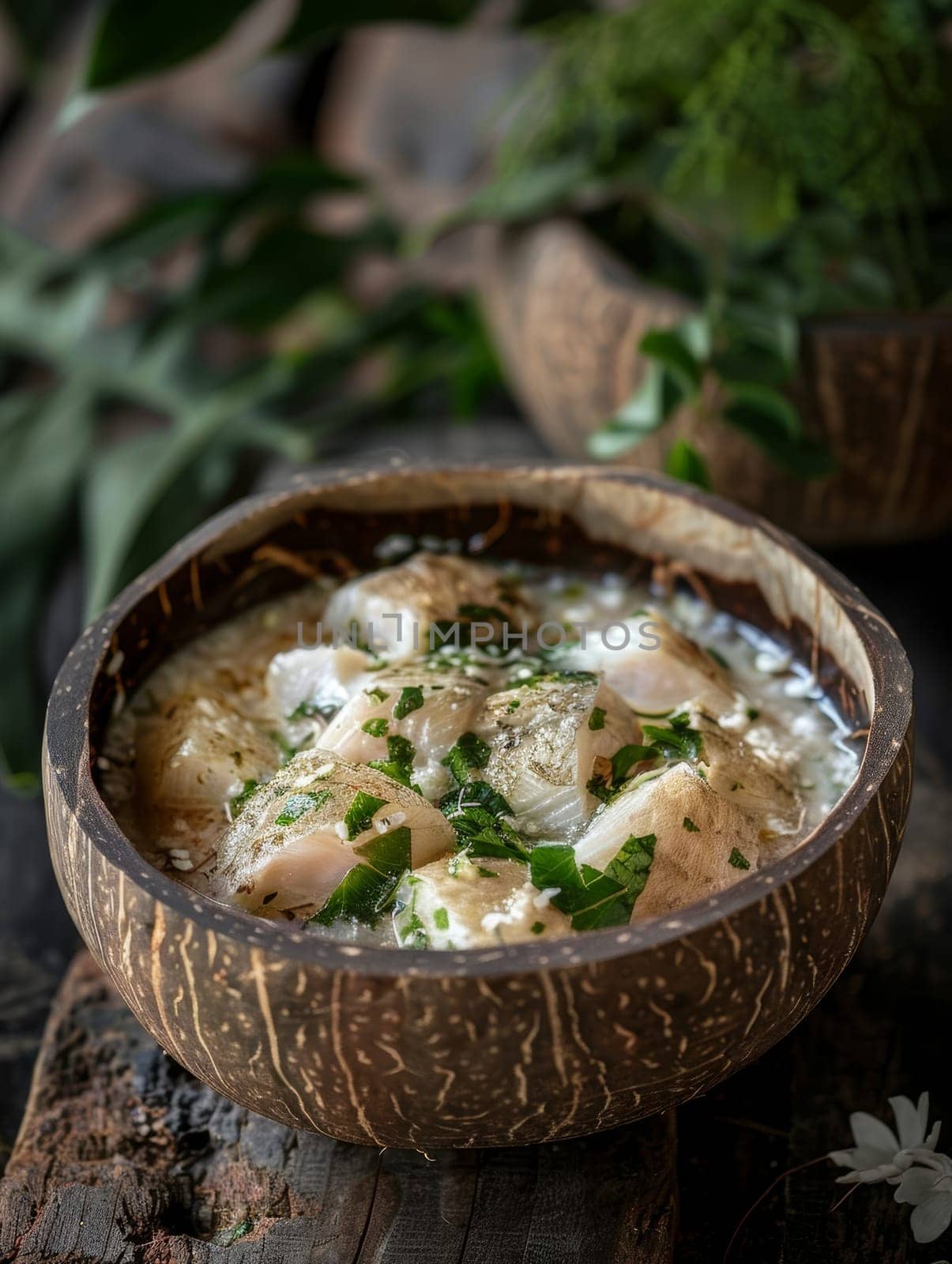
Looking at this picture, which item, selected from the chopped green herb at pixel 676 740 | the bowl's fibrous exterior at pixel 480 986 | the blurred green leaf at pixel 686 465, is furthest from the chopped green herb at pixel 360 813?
the blurred green leaf at pixel 686 465

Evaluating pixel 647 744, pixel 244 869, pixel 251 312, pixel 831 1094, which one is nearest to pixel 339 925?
pixel 244 869

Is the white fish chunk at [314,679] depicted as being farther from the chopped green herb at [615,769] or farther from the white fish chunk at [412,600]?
the chopped green herb at [615,769]

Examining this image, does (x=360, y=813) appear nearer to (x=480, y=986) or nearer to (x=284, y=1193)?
(x=480, y=986)

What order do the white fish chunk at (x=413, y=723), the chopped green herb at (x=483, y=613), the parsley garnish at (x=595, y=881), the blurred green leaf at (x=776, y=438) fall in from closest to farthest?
the parsley garnish at (x=595, y=881), the white fish chunk at (x=413, y=723), the chopped green herb at (x=483, y=613), the blurred green leaf at (x=776, y=438)

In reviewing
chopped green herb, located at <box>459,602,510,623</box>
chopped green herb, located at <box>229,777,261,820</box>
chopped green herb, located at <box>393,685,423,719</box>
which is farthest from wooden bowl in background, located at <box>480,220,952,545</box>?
chopped green herb, located at <box>229,777,261,820</box>

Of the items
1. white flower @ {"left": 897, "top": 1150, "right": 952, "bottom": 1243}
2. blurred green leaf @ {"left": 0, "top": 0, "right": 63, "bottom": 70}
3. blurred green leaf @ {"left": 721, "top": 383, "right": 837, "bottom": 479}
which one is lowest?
white flower @ {"left": 897, "top": 1150, "right": 952, "bottom": 1243}

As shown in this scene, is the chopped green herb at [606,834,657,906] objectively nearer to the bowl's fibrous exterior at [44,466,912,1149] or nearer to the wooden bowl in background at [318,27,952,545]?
the bowl's fibrous exterior at [44,466,912,1149]

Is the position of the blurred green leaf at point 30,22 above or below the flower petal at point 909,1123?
above
